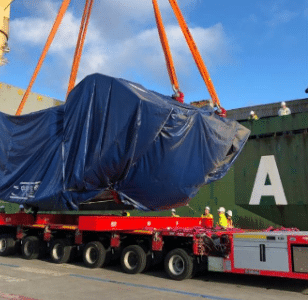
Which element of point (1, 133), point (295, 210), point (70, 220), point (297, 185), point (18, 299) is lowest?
point (18, 299)

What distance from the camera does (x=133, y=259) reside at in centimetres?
941

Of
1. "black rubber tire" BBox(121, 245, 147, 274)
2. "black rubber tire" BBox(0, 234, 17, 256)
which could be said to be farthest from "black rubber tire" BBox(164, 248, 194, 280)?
"black rubber tire" BBox(0, 234, 17, 256)

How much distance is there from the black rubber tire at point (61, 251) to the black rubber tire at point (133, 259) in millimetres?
1963

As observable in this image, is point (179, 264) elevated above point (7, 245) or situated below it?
below

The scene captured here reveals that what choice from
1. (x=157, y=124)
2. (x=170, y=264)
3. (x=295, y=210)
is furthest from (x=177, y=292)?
(x=295, y=210)

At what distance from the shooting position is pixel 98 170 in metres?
8.33

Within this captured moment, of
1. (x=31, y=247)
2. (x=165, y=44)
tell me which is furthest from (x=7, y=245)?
(x=165, y=44)

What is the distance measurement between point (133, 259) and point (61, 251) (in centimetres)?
250

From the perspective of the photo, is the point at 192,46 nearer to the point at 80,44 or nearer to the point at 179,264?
the point at 80,44

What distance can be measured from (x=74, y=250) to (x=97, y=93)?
4715 millimetres

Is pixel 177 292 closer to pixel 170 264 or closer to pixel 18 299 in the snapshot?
pixel 170 264

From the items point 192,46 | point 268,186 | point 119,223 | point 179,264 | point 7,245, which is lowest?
point 179,264

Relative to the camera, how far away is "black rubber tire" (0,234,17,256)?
39.4 ft

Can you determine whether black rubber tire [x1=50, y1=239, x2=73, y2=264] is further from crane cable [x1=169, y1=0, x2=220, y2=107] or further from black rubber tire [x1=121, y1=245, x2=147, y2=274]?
crane cable [x1=169, y1=0, x2=220, y2=107]
